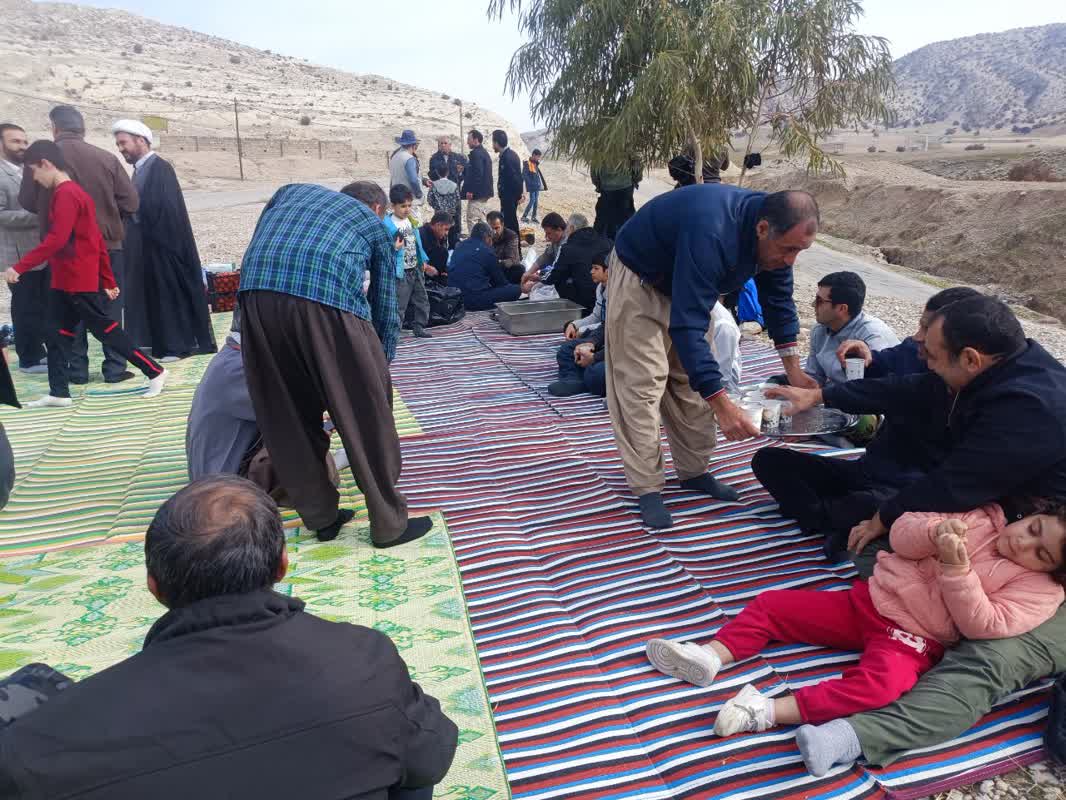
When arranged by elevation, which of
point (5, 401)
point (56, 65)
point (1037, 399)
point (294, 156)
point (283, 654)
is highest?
point (56, 65)

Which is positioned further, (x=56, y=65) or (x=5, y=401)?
(x=56, y=65)

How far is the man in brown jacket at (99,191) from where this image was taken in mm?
5164

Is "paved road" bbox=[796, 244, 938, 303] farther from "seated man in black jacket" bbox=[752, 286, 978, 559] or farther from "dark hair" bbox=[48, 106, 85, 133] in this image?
"dark hair" bbox=[48, 106, 85, 133]

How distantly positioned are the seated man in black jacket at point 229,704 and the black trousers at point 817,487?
1974mm

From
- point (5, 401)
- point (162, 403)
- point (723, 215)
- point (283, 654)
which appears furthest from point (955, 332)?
point (162, 403)

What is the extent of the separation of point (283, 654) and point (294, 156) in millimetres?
28091

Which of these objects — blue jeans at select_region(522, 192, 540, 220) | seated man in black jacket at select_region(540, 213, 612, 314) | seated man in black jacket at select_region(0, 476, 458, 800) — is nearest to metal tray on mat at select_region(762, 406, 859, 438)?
seated man in black jacket at select_region(0, 476, 458, 800)

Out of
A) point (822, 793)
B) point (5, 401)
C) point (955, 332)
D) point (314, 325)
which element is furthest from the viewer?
point (5, 401)

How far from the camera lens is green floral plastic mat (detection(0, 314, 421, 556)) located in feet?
11.0

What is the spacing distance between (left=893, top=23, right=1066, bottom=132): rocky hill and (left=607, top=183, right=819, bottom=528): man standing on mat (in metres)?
78.3

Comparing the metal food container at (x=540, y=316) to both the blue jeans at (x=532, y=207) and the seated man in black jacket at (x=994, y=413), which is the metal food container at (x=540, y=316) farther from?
the blue jeans at (x=532, y=207)

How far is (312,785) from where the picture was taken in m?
1.10

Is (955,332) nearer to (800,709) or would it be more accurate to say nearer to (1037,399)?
(1037,399)

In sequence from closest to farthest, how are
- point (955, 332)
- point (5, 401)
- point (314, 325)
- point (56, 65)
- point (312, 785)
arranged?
point (312, 785)
point (955, 332)
point (314, 325)
point (5, 401)
point (56, 65)
